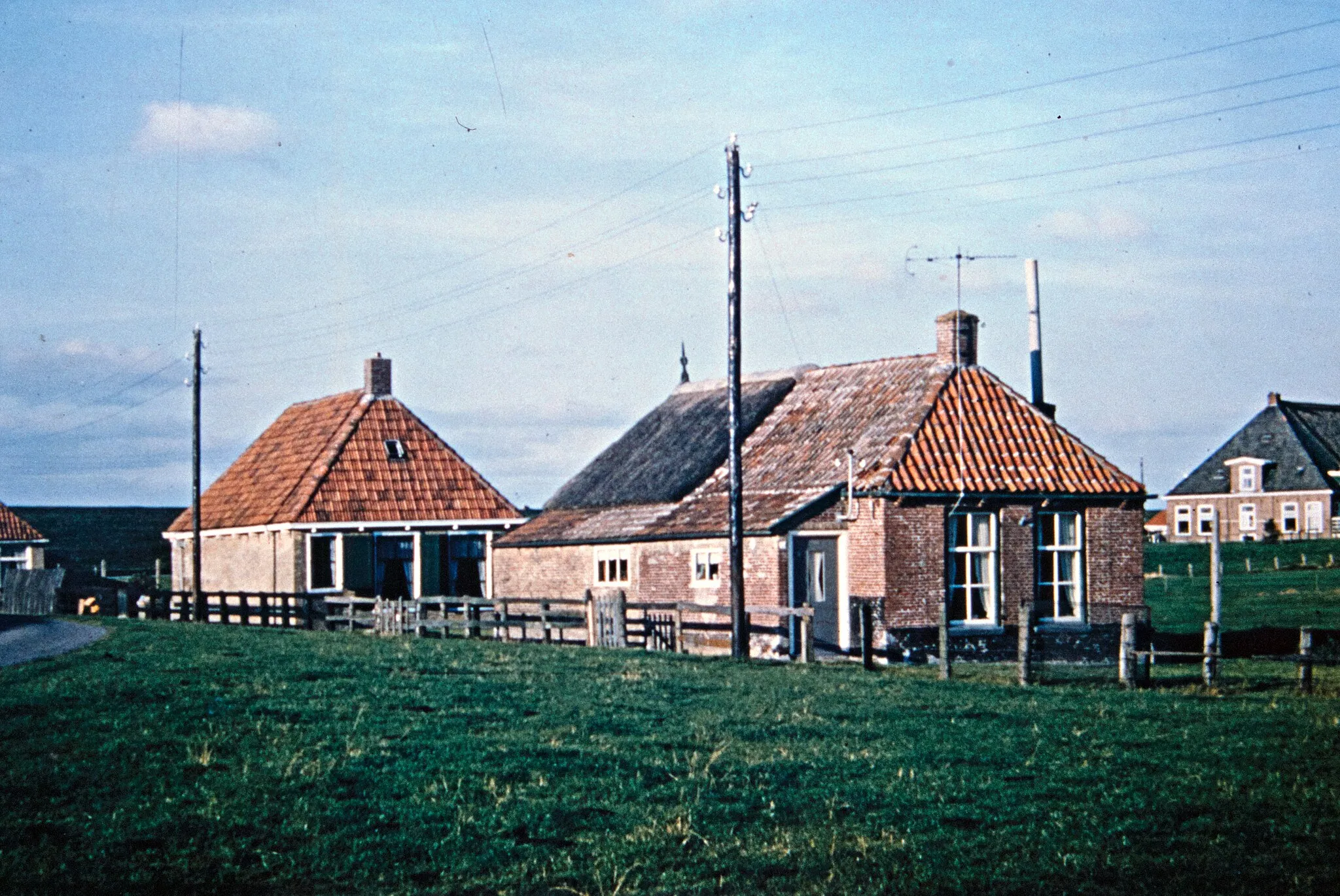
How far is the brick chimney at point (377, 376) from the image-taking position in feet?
164

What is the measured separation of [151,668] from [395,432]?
28.0 meters

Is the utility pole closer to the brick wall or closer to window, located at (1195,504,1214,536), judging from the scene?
the brick wall

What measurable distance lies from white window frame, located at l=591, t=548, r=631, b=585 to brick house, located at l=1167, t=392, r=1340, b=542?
2113 inches

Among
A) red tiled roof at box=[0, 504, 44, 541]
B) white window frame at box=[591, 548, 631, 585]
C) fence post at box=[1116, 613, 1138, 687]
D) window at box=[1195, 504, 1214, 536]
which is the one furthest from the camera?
window at box=[1195, 504, 1214, 536]

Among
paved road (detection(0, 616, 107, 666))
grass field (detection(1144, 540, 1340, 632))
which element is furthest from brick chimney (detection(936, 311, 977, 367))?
paved road (detection(0, 616, 107, 666))

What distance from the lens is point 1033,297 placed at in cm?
4394

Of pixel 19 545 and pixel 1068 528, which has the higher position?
pixel 1068 528

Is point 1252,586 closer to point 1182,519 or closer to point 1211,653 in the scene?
point 1182,519

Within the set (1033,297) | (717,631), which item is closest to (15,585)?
(717,631)

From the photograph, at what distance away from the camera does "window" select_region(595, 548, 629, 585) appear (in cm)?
3738

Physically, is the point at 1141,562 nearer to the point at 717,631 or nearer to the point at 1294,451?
the point at 717,631

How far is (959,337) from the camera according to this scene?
118ft

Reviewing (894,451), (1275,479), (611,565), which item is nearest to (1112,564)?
(894,451)

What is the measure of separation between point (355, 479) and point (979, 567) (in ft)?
69.7
